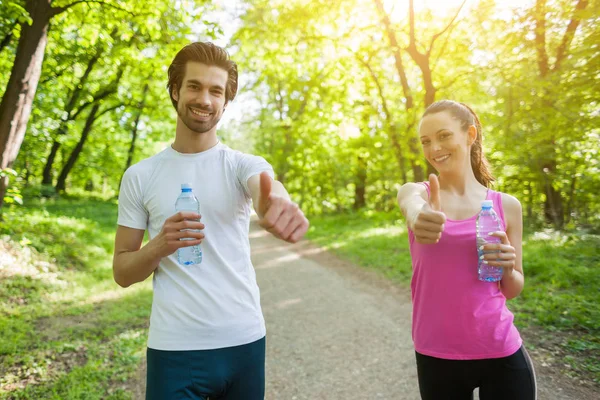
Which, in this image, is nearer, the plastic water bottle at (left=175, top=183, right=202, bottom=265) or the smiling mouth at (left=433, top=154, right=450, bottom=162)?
the plastic water bottle at (left=175, top=183, right=202, bottom=265)

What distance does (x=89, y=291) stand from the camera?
730cm

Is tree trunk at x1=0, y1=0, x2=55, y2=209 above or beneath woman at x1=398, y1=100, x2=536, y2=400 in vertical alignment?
above

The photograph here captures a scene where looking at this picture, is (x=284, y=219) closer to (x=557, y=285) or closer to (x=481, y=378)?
(x=481, y=378)

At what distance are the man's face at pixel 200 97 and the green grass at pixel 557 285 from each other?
14.4ft

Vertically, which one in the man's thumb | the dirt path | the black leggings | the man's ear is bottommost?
the dirt path

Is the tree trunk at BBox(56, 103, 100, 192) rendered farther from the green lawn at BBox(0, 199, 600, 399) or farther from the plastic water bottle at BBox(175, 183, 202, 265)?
the plastic water bottle at BBox(175, 183, 202, 265)

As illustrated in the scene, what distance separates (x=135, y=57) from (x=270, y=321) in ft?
21.9

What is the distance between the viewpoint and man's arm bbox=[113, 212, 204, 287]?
1.54 m

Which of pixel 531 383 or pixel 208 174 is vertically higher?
pixel 208 174

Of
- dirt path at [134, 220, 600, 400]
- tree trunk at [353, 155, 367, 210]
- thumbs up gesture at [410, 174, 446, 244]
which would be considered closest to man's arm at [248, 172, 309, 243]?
thumbs up gesture at [410, 174, 446, 244]

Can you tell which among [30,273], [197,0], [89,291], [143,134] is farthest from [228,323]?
[143,134]

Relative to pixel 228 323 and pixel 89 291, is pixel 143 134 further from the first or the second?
pixel 228 323

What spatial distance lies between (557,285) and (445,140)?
5.38 metres

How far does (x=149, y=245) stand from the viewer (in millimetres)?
1692
